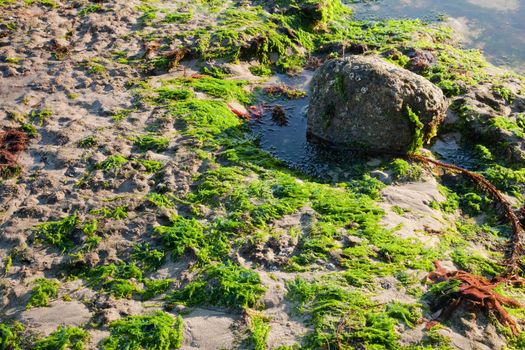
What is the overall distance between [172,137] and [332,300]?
3024 millimetres

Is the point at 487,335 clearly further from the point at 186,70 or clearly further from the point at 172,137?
the point at 186,70

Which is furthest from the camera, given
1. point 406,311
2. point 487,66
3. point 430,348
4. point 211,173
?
point 487,66

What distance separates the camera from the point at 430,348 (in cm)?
338

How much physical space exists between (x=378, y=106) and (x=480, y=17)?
6.41 meters

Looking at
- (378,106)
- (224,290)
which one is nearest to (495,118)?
(378,106)

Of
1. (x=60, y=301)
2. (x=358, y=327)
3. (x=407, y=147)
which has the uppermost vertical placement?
(x=407, y=147)

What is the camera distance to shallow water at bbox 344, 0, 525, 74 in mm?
8945

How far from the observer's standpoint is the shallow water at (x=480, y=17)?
8.95m

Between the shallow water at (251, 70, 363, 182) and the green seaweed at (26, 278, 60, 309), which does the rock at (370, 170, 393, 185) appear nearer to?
the shallow water at (251, 70, 363, 182)

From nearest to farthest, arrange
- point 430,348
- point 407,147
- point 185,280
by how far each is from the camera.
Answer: point 430,348
point 185,280
point 407,147

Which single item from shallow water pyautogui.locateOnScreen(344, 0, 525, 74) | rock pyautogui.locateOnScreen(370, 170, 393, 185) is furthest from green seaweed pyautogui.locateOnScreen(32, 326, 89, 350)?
shallow water pyautogui.locateOnScreen(344, 0, 525, 74)

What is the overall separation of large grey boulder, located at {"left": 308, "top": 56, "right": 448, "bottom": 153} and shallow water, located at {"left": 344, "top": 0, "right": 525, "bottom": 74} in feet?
12.9

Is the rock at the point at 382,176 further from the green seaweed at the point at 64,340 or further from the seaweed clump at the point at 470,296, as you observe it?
the green seaweed at the point at 64,340

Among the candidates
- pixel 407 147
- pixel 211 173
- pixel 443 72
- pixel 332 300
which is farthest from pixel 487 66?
pixel 332 300
